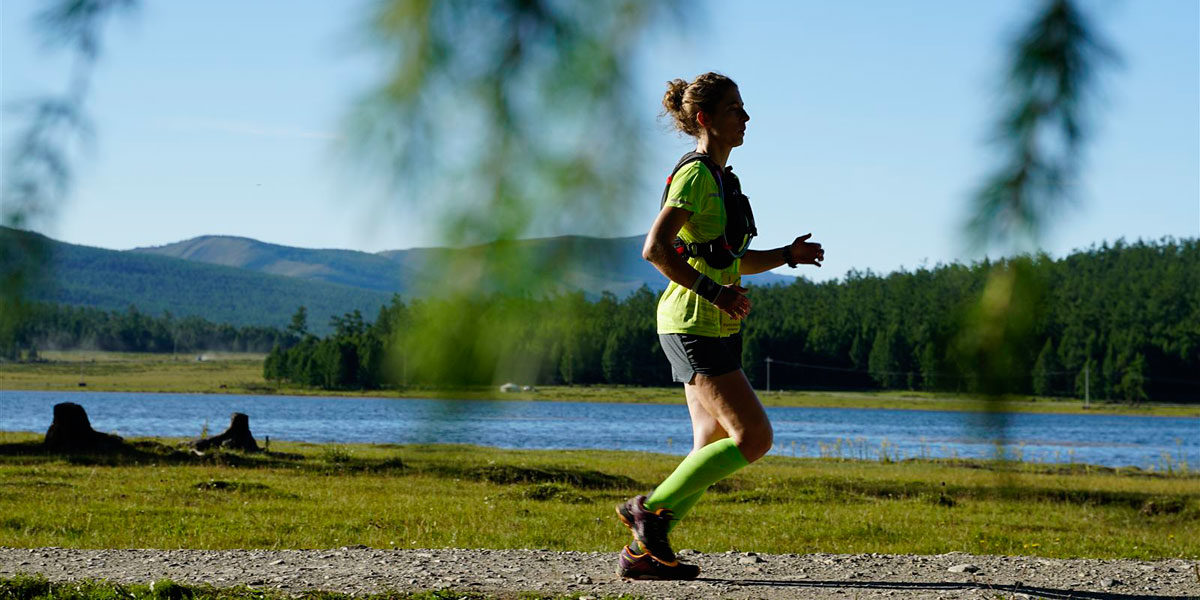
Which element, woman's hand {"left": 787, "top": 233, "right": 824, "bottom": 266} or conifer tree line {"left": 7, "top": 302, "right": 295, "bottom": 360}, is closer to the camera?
conifer tree line {"left": 7, "top": 302, "right": 295, "bottom": 360}

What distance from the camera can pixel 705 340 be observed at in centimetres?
421

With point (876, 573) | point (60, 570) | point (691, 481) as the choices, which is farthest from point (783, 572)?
point (60, 570)

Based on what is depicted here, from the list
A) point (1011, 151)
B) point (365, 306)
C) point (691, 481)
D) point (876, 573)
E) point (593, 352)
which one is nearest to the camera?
point (593, 352)

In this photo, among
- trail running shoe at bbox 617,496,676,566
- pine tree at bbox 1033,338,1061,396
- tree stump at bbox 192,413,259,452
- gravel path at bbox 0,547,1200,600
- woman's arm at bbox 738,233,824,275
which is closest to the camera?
pine tree at bbox 1033,338,1061,396

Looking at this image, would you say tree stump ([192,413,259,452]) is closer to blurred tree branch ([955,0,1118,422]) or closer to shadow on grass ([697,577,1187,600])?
shadow on grass ([697,577,1187,600])

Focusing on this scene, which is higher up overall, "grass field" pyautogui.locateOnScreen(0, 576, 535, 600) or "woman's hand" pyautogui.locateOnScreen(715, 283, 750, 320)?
"woman's hand" pyautogui.locateOnScreen(715, 283, 750, 320)

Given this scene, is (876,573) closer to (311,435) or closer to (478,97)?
(478,97)

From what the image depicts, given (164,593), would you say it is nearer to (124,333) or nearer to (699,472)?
(699,472)

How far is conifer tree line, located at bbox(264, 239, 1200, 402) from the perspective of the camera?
108 cm

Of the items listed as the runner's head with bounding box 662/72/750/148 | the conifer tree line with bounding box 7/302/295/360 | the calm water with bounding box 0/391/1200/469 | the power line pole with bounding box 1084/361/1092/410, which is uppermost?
the runner's head with bounding box 662/72/750/148

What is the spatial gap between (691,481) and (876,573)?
2444mm

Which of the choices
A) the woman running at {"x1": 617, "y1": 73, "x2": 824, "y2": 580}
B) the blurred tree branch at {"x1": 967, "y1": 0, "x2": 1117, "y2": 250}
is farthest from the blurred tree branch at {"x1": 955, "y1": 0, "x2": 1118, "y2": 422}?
the woman running at {"x1": 617, "y1": 73, "x2": 824, "y2": 580}

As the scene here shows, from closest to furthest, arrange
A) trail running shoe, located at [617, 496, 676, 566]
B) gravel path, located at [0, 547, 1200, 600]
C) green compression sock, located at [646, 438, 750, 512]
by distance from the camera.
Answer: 1. green compression sock, located at [646, 438, 750, 512]
2. trail running shoe, located at [617, 496, 676, 566]
3. gravel path, located at [0, 547, 1200, 600]

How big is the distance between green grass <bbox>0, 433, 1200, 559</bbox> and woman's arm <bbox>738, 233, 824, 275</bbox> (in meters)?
2.41
